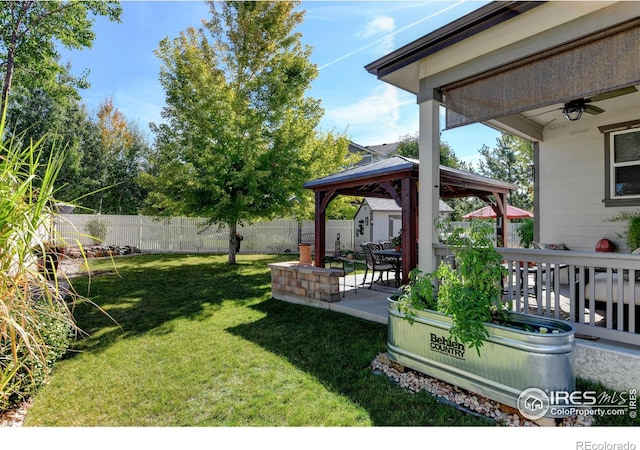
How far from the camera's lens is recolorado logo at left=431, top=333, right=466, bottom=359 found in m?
2.98

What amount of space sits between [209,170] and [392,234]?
10941mm

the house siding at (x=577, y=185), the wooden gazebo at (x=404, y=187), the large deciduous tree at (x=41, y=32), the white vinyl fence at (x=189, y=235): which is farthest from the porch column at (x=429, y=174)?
the white vinyl fence at (x=189, y=235)

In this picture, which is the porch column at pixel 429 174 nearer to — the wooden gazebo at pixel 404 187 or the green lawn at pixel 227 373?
the wooden gazebo at pixel 404 187

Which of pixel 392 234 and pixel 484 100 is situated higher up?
pixel 484 100

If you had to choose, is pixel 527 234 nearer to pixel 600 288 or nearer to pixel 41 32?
pixel 600 288

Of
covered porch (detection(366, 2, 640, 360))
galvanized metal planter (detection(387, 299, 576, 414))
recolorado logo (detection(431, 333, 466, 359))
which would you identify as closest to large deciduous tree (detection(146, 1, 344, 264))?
covered porch (detection(366, 2, 640, 360))

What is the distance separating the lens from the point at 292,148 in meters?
11.0

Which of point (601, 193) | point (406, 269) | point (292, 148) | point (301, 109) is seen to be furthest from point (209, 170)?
point (601, 193)

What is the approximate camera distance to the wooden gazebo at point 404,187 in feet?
18.7

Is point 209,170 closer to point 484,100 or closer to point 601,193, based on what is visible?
point 484,100

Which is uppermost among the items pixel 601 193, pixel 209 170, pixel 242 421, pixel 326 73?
pixel 326 73

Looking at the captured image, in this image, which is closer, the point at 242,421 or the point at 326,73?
the point at 242,421

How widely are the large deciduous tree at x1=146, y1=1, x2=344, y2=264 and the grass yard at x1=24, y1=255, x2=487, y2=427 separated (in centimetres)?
476

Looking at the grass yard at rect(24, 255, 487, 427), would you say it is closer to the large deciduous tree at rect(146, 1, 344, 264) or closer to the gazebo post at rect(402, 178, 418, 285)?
the gazebo post at rect(402, 178, 418, 285)
